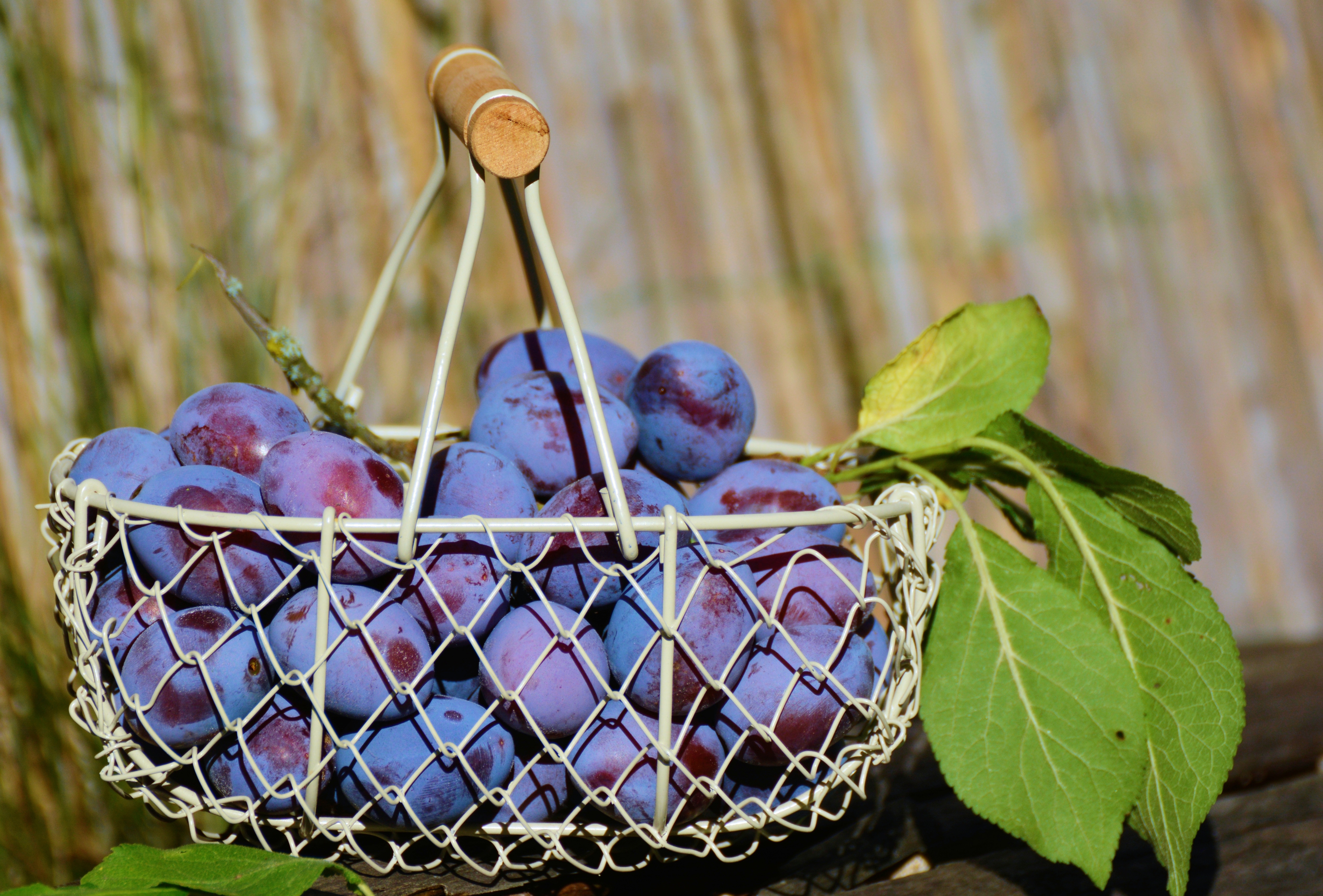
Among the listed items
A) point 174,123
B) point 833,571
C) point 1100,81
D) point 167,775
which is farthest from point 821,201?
point 167,775

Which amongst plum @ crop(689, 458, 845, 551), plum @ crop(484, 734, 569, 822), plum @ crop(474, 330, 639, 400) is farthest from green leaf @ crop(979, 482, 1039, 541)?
plum @ crop(484, 734, 569, 822)

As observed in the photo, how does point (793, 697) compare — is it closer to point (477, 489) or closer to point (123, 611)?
point (477, 489)

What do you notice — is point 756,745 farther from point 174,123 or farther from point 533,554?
point 174,123

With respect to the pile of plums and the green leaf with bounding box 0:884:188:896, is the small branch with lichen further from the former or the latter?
the green leaf with bounding box 0:884:188:896

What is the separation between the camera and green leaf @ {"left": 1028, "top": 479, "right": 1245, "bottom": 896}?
570 mm

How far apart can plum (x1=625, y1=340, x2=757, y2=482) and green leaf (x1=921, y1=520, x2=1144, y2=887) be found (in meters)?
0.20

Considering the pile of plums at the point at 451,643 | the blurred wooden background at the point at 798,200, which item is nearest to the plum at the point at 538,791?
the pile of plums at the point at 451,643

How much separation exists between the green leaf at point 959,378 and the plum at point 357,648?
0.42 metres

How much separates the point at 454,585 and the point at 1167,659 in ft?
1.61

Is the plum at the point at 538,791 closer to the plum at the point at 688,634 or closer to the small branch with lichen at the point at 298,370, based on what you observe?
the plum at the point at 688,634

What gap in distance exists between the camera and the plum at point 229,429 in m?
0.56

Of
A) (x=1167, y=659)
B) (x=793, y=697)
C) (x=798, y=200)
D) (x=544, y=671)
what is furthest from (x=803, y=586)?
(x=798, y=200)

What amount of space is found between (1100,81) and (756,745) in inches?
70.7

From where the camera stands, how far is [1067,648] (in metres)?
0.59
